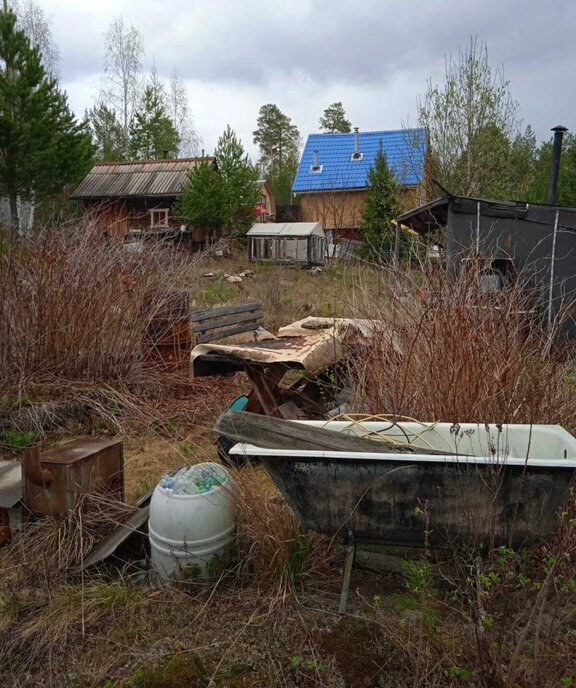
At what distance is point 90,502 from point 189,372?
11.6 ft

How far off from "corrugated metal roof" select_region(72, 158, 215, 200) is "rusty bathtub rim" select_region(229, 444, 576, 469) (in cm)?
2285

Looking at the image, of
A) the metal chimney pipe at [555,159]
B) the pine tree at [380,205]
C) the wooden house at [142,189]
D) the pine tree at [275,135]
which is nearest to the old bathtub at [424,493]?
the metal chimney pipe at [555,159]

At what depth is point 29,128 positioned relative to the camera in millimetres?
17828

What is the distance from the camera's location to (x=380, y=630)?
2559 millimetres

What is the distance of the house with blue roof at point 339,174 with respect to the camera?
28828mm

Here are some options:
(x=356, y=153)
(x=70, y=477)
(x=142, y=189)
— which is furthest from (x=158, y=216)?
(x=70, y=477)

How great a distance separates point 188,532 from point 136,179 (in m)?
24.6

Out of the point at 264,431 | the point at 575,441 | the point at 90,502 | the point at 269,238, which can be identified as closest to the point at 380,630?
the point at 264,431

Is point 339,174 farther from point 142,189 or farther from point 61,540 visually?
point 61,540

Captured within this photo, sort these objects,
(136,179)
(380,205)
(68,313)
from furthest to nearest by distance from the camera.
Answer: (136,179), (380,205), (68,313)

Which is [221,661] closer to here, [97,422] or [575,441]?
[575,441]

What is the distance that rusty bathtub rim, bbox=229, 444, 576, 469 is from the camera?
2.39 metres

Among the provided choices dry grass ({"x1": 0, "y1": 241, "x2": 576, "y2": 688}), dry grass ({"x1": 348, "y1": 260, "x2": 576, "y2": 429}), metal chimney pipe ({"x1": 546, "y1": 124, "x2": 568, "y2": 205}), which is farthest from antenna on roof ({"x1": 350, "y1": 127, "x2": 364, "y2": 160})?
dry grass ({"x1": 348, "y1": 260, "x2": 576, "y2": 429})

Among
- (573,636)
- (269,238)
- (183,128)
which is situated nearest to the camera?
(573,636)
